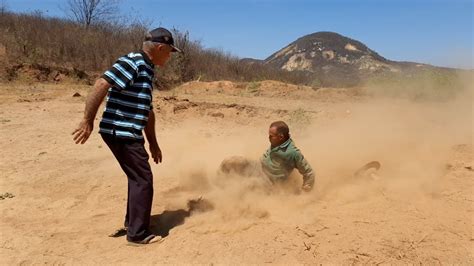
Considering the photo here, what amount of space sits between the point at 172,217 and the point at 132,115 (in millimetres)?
1310

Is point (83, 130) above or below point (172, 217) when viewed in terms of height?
above

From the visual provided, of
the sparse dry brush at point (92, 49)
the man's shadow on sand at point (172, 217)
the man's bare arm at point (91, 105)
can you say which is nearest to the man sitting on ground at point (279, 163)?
the man's shadow on sand at point (172, 217)

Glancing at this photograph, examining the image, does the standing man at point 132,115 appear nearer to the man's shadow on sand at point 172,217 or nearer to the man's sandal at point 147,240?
the man's sandal at point 147,240

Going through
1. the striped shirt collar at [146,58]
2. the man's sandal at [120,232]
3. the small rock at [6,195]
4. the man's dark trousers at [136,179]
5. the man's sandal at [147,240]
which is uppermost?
the striped shirt collar at [146,58]

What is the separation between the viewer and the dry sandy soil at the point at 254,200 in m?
3.78

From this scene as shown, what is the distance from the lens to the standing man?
3.54m

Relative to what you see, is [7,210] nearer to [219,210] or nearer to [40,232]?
[40,232]

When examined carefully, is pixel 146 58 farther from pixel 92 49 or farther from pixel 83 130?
pixel 92 49

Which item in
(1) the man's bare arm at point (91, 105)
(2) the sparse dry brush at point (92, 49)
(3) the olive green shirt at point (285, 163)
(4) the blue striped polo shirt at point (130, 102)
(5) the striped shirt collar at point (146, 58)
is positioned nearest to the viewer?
(1) the man's bare arm at point (91, 105)

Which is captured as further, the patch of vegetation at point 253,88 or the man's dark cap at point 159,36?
the patch of vegetation at point 253,88

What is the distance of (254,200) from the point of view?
468 cm

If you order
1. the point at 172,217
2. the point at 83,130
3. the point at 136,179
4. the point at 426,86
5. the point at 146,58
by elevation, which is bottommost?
the point at 172,217

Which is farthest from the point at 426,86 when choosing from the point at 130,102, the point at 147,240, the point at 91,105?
the point at 91,105

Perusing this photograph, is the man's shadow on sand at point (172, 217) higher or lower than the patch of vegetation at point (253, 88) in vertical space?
lower
